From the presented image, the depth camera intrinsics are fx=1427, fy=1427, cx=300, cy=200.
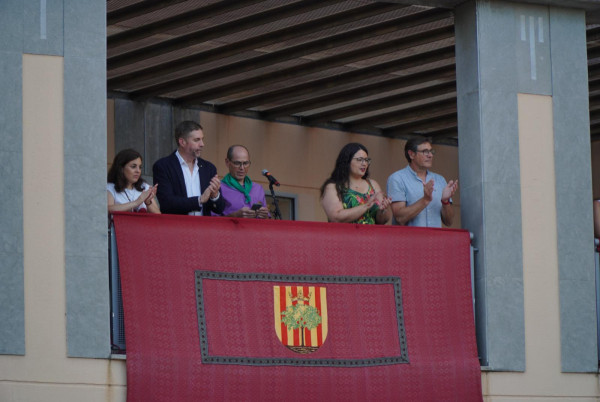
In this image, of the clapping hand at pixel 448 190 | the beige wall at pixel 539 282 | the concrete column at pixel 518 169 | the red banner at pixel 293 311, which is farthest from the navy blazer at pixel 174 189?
the beige wall at pixel 539 282

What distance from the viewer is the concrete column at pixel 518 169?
11664 millimetres

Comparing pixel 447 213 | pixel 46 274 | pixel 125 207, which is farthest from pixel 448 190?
pixel 46 274

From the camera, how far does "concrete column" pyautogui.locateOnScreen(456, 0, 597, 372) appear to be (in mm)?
11664

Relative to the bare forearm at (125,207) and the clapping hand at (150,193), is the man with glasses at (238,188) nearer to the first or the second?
the clapping hand at (150,193)

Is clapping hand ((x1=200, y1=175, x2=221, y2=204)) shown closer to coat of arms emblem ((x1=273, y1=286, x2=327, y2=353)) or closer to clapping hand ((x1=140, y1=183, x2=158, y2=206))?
clapping hand ((x1=140, y1=183, x2=158, y2=206))

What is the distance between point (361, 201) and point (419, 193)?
62 centimetres

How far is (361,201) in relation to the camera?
11.4 metres

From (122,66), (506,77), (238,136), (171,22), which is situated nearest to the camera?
(506,77)

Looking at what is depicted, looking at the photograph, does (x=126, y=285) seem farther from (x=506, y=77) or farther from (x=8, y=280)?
(x=506, y=77)

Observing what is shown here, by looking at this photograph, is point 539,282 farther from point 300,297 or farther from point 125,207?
point 125,207

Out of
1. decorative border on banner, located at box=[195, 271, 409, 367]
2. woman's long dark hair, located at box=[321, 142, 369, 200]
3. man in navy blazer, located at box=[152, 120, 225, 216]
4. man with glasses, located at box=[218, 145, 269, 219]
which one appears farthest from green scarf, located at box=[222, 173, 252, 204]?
decorative border on banner, located at box=[195, 271, 409, 367]

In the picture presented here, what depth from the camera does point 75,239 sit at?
10391 millimetres

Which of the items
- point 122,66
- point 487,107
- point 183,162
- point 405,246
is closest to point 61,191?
point 183,162

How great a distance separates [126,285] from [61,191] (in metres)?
0.85
